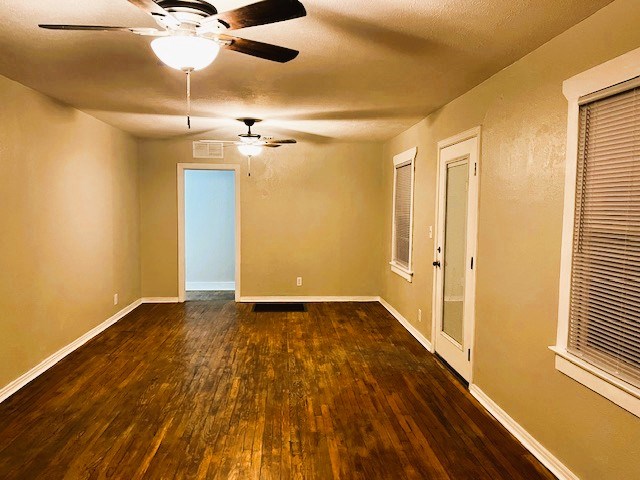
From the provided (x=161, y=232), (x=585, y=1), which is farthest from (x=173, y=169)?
(x=585, y=1)

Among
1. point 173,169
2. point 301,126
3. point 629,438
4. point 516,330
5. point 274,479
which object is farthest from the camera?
point 173,169

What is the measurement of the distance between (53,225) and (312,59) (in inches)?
113

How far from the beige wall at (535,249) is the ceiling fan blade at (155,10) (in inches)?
77.9

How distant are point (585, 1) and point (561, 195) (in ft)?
3.17

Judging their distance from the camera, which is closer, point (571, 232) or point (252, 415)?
point (571, 232)

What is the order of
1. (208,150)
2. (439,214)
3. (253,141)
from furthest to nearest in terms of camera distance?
(208,150) < (253,141) < (439,214)

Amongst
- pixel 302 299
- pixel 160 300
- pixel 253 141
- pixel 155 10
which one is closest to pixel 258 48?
pixel 155 10

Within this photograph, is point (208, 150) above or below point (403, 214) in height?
above

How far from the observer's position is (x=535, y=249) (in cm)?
277

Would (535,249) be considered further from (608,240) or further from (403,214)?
(403,214)

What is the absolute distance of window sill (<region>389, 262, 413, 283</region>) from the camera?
213 inches

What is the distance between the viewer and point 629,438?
2.00 metres

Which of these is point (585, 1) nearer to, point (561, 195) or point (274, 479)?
point (561, 195)

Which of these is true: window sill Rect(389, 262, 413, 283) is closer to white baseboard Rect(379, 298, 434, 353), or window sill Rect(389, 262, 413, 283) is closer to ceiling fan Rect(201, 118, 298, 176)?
white baseboard Rect(379, 298, 434, 353)
